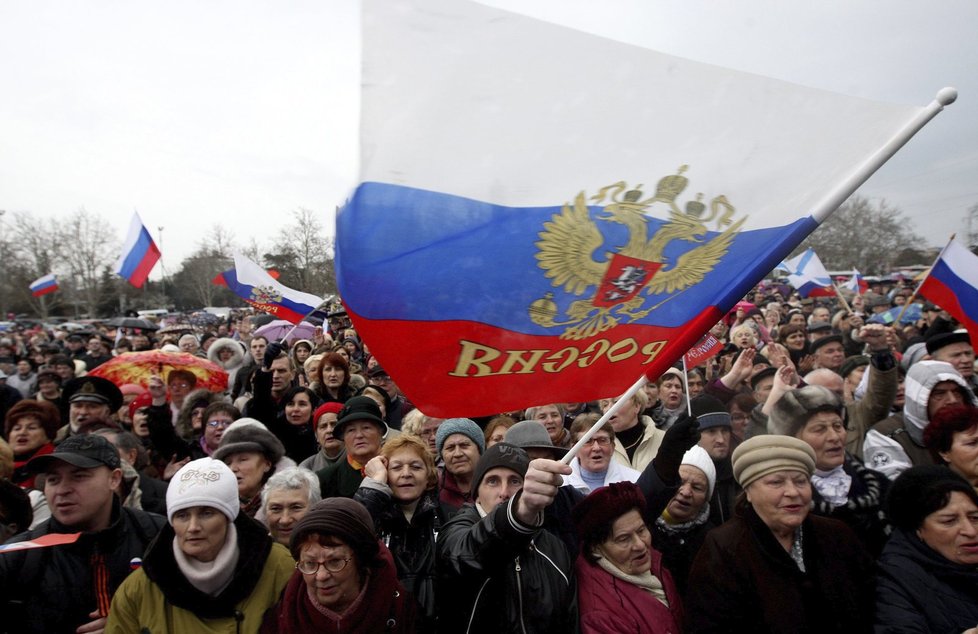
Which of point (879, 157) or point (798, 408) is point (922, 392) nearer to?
point (798, 408)

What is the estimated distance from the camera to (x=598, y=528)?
2.74 m

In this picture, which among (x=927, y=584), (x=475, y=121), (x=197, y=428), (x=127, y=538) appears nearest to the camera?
(x=475, y=121)

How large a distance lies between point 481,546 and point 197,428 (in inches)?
162

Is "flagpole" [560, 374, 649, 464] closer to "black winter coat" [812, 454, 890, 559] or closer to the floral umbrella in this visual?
"black winter coat" [812, 454, 890, 559]

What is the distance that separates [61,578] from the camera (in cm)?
272

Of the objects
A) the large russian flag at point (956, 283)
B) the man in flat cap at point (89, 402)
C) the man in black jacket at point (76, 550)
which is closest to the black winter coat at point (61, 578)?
the man in black jacket at point (76, 550)

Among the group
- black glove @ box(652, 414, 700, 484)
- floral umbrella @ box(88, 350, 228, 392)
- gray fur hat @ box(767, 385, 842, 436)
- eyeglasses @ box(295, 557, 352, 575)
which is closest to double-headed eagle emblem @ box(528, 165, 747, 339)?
black glove @ box(652, 414, 700, 484)

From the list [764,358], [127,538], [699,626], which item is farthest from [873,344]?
[127,538]

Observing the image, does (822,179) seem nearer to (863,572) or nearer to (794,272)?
(863,572)

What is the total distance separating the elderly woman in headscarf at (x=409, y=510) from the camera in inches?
114

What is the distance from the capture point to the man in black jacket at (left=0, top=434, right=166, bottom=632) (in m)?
2.66

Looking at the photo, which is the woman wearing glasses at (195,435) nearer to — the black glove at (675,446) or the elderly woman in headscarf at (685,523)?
the elderly woman in headscarf at (685,523)

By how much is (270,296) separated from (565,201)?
32.5 feet

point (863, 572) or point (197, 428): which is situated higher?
point (863, 572)
